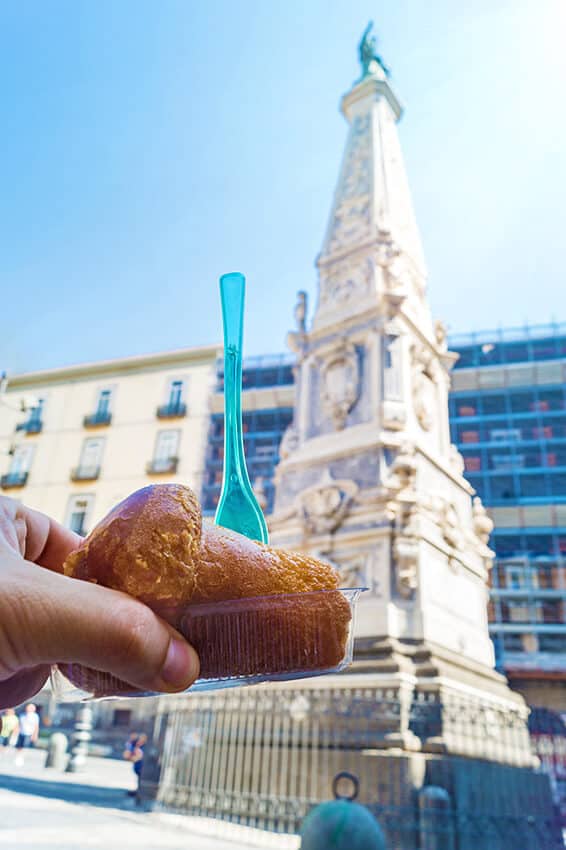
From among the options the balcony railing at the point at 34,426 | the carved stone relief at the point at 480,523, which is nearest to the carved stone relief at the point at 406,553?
the carved stone relief at the point at 480,523

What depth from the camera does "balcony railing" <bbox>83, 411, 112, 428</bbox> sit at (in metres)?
24.4

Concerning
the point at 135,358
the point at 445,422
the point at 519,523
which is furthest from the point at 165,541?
the point at 135,358

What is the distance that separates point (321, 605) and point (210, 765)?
21.0 feet

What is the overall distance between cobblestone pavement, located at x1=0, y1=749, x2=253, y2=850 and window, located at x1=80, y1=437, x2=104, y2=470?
15656 mm

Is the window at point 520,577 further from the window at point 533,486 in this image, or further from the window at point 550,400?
the window at point 550,400

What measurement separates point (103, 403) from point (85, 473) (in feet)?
13.6

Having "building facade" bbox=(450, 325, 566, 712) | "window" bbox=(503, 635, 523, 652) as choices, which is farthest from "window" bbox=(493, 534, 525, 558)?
"window" bbox=(503, 635, 523, 652)

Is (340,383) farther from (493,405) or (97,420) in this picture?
(97,420)

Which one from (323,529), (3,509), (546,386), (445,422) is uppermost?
(546,386)

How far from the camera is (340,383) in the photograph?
877cm

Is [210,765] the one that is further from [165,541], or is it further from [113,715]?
[113,715]

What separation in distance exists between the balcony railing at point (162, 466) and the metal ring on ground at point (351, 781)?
1767 centimetres

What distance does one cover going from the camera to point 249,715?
21.1ft

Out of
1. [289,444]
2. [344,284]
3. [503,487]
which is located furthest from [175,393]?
[289,444]
